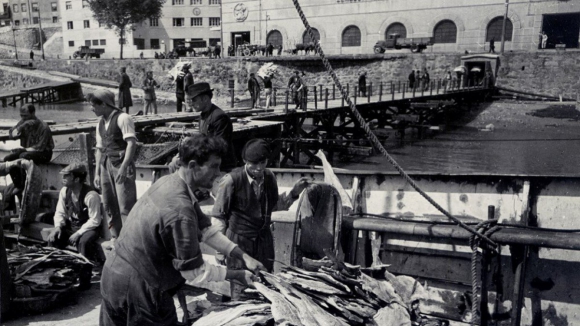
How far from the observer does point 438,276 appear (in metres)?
5.10

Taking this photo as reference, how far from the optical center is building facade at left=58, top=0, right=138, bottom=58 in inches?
2276

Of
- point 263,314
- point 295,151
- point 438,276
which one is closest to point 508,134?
point 295,151

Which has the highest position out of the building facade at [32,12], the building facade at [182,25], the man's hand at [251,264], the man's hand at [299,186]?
the building facade at [32,12]

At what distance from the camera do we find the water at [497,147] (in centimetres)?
1961

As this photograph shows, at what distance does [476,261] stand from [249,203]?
1.93 m

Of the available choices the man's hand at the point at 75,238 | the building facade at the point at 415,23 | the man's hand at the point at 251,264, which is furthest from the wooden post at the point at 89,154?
the building facade at the point at 415,23

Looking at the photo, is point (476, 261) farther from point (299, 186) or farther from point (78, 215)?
point (78, 215)

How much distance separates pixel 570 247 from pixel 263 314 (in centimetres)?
258

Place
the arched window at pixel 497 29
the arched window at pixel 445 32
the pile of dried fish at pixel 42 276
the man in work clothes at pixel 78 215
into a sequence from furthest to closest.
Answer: the arched window at pixel 445 32
the arched window at pixel 497 29
the man in work clothes at pixel 78 215
the pile of dried fish at pixel 42 276

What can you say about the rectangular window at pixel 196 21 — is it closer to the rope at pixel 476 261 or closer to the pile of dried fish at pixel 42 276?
the pile of dried fish at pixel 42 276

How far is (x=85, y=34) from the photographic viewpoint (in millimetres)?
59781

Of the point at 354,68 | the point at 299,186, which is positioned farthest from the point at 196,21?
the point at 299,186

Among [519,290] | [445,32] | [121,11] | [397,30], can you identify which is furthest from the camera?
[121,11]

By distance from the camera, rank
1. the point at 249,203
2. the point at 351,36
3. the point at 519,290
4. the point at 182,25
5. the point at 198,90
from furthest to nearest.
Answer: the point at 182,25 → the point at 351,36 → the point at 198,90 → the point at 519,290 → the point at 249,203
